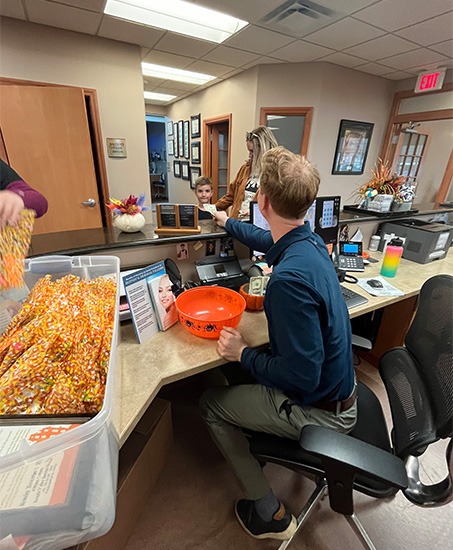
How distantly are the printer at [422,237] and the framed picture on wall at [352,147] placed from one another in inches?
92.3

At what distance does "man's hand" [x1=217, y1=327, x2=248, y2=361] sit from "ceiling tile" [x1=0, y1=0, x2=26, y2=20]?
10.1ft

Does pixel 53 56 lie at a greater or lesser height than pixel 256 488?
greater

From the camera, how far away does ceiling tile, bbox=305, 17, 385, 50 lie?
2.46 metres

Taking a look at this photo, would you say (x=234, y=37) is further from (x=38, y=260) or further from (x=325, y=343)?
(x=325, y=343)

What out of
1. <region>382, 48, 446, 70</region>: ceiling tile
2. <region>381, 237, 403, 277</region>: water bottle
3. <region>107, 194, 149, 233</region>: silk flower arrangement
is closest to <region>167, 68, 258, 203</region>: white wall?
<region>382, 48, 446, 70</region>: ceiling tile

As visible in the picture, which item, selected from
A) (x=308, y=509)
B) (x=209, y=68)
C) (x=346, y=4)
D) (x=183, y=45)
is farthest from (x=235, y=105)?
(x=308, y=509)

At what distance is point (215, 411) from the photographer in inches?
41.1

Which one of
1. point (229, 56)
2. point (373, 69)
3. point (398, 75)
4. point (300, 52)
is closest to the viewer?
point (300, 52)

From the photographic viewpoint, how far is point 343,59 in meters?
3.31

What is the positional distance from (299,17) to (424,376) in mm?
2930

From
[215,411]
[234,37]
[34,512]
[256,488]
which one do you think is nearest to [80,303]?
[34,512]

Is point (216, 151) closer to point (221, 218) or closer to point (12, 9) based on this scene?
point (12, 9)

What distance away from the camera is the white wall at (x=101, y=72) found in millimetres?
2486

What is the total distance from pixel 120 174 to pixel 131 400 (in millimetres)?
3131
